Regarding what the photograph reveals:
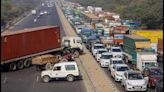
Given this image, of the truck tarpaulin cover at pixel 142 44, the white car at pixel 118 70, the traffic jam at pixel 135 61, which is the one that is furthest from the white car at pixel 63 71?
the truck tarpaulin cover at pixel 142 44

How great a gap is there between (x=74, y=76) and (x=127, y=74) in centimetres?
499

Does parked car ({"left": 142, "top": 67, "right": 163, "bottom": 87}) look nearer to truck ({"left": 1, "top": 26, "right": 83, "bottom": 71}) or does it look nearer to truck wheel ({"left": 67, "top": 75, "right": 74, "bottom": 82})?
truck wheel ({"left": 67, "top": 75, "right": 74, "bottom": 82})

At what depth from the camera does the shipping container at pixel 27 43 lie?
37812 millimetres

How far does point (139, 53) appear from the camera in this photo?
36.8 metres

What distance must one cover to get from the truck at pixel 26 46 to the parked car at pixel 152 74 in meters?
11.6

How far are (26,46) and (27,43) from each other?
0.36 meters

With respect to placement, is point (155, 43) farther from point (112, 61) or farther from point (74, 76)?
point (74, 76)

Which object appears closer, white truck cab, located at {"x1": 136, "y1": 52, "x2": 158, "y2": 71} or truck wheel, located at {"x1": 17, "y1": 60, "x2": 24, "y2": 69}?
white truck cab, located at {"x1": 136, "y1": 52, "x2": 158, "y2": 71}

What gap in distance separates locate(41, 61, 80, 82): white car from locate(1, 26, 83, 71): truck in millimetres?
6059

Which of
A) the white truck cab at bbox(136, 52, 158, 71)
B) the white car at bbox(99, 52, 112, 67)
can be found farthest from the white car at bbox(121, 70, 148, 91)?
the white car at bbox(99, 52, 112, 67)

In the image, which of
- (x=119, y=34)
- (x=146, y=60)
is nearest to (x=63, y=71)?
(x=146, y=60)

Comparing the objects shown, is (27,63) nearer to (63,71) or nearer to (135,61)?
(63,71)

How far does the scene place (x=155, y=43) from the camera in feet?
151

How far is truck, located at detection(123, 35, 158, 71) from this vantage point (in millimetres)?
35725
